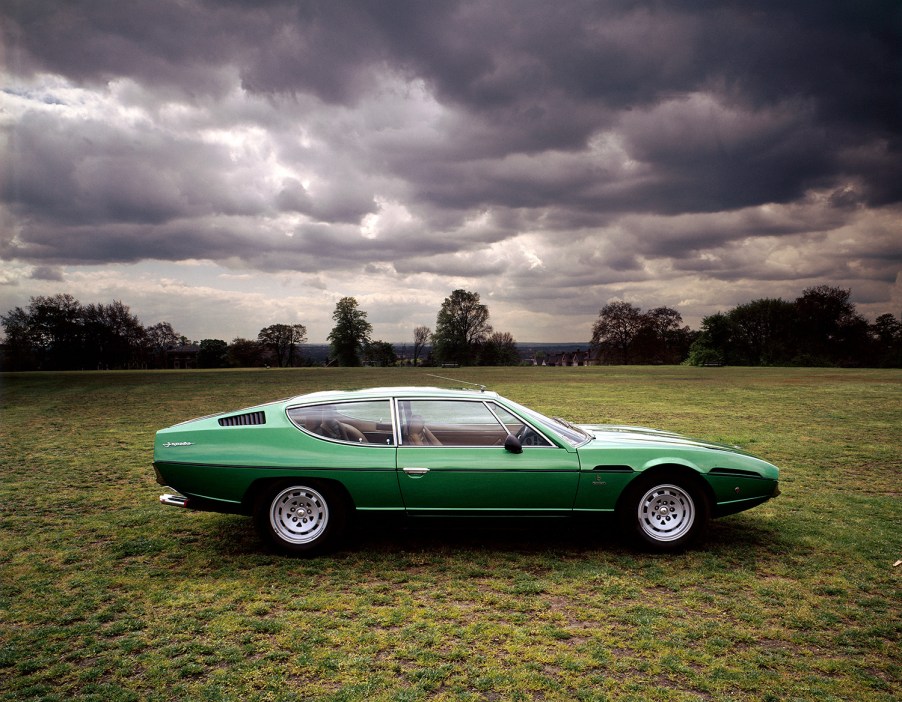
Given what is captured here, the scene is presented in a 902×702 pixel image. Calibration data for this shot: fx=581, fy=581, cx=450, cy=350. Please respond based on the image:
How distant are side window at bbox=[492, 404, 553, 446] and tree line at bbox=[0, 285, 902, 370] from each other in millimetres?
70600

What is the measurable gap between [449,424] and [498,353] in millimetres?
79616

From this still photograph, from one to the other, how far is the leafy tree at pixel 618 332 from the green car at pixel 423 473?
263 ft

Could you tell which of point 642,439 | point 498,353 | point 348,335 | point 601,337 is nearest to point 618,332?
point 601,337

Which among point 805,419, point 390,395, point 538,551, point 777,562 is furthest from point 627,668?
point 805,419

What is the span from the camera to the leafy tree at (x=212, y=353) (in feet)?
334

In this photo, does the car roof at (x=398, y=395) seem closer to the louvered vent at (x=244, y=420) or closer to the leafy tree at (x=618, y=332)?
the louvered vent at (x=244, y=420)

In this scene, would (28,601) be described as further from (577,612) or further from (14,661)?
(577,612)

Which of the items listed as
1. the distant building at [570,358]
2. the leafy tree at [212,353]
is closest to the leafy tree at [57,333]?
the leafy tree at [212,353]

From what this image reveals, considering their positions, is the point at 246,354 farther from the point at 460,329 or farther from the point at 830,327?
the point at 830,327

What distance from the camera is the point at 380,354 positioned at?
98.9 meters

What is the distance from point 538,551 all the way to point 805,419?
515 inches

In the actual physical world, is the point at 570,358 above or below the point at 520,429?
above

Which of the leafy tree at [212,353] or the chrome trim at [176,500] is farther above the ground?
the leafy tree at [212,353]

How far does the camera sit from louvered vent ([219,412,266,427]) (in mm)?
5078
